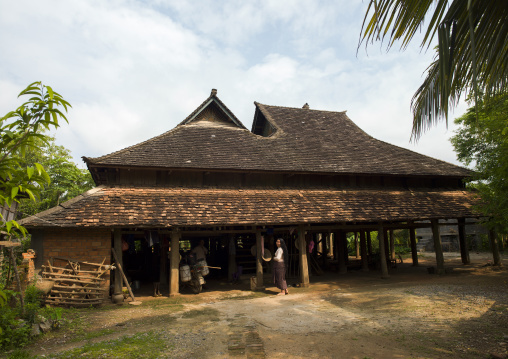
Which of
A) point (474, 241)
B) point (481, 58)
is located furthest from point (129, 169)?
point (474, 241)

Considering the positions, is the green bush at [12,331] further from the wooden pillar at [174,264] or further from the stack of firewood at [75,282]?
the wooden pillar at [174,264]

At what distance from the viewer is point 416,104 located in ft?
11.3

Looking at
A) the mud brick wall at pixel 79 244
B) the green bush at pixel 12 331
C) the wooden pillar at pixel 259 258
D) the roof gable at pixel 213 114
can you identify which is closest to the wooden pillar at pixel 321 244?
the wooden pillar at pixel 259 258

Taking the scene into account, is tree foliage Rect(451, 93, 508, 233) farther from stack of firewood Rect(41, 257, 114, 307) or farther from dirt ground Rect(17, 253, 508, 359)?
stack of firewood Rect(41, 257, 114, 307)

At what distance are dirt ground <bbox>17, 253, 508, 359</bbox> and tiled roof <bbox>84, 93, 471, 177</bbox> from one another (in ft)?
15.4

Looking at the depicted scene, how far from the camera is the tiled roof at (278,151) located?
1204cm

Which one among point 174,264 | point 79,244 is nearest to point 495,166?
point 174,264

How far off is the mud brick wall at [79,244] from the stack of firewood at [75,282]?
18 cm

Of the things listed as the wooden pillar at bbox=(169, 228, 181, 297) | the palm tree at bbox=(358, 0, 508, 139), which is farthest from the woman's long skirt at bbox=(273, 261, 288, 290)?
the palm tree at bbox=(358, 0, 508, 139)

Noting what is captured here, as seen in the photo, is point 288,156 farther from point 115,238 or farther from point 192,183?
point 115,238

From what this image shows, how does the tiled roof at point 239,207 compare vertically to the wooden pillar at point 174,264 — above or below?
above

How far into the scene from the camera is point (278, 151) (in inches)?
554

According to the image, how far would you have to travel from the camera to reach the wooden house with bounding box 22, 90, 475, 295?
32.6ft

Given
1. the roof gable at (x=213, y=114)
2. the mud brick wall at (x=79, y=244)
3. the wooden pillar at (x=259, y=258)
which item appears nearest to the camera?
the mud brick wall at (x=79, y=244)
